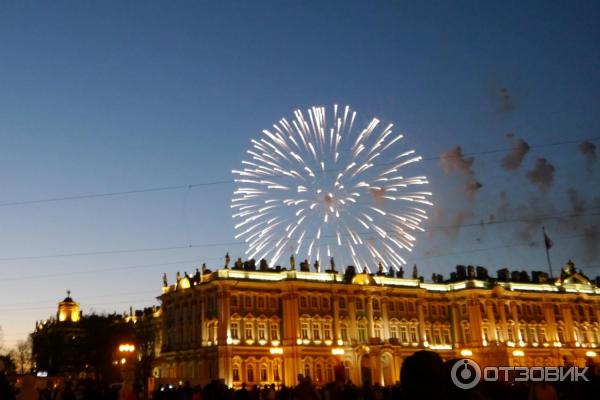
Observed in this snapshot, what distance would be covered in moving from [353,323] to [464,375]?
62515 millimetres

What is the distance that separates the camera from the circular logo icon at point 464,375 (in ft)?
13.5

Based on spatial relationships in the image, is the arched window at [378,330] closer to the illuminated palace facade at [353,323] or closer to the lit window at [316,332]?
the illuminated palace facade at [353,323]

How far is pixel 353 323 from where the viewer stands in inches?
2611

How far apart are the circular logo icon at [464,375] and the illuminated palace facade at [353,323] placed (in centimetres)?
5041

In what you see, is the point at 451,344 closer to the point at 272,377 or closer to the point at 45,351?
the point at 272,377

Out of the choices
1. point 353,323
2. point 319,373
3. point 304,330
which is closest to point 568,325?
point 353,323

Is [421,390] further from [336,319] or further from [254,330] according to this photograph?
[336,319]

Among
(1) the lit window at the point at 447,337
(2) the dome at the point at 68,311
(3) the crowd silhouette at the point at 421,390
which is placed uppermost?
(2) the dome at the point at 68,311

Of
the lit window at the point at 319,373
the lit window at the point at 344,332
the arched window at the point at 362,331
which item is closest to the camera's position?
the lit window at the point at 319,373

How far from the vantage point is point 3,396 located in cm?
588

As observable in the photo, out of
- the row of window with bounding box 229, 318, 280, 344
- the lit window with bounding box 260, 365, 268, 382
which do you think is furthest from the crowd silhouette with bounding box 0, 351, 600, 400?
the lit window with bounding box 260, 365, 268, 382

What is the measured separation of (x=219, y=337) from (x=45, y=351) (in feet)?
130

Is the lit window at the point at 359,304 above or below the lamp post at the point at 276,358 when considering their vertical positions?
above

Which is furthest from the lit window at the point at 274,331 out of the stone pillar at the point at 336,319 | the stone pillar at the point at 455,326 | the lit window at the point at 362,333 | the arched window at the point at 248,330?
the stone pillar at the point at 455,326
